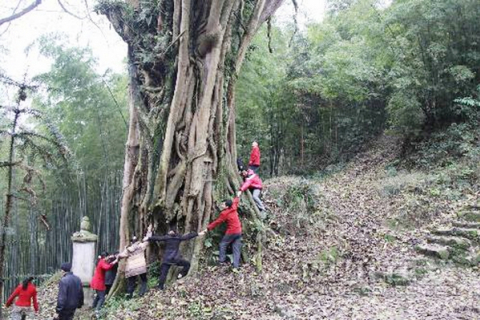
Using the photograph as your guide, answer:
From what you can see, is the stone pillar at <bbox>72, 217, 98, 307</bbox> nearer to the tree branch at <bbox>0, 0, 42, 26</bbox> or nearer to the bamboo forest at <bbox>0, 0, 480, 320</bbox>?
the bamboo forest at <bbox>0, 0, 480, 320</bbox>

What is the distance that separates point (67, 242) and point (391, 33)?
1109cm

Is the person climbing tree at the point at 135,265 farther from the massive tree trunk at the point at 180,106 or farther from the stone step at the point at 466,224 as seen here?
the stone step at the point at 466,224

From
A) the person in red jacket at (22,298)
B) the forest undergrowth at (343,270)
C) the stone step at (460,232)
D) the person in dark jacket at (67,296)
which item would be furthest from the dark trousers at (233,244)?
the stone step at (460,232)

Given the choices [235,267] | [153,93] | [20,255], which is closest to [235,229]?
[235,267]

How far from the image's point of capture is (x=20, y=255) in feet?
46.4

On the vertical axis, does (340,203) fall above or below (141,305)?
above

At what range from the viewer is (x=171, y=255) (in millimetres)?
6852

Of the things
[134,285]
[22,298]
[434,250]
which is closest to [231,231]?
[134,285]

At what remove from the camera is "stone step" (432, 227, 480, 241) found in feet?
24.7

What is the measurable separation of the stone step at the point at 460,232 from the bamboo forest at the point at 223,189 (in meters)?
0.03

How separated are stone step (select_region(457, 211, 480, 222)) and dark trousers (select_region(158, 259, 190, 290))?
5.08m

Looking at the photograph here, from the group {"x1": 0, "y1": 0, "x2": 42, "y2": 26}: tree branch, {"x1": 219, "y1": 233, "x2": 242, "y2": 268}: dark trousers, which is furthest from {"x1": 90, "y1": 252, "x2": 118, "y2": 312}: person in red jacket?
{"x1": 0, "y1": 0, "x2": 42, "y2": 26}: tree branch

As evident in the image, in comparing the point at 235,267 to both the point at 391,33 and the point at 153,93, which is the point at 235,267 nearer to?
the point at 153,93

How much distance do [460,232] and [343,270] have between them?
89.5 inches
